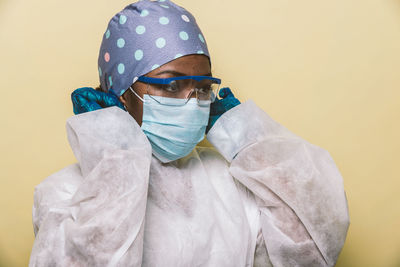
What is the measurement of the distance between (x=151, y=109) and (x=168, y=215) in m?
A: 0.37

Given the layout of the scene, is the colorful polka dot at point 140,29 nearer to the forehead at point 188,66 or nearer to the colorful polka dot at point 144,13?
the colorful polka dot at point 144,13

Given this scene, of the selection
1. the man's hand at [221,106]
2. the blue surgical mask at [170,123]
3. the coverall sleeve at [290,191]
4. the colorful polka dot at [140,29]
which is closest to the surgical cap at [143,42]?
the colorful polka dot at [140,29]

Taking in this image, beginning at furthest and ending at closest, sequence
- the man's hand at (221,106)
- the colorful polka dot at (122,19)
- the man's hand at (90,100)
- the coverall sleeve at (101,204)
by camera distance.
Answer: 1. the man's hand at (221,106)
2. the colorful polka dot at (122,19)
3. the man's hand at (90,100)
4. the coverall sleeve at (101,204)

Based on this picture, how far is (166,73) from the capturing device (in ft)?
4.21

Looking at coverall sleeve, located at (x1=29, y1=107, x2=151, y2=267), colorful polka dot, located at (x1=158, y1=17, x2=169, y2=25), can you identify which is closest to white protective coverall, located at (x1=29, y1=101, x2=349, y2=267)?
coverall sleeve, located at (x1=29, y1=107, x2=151, y2=267)

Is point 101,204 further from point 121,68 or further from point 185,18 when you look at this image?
point 185,18

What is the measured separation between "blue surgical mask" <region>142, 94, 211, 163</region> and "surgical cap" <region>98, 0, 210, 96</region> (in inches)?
5.1

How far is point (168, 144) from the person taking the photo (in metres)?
1.29

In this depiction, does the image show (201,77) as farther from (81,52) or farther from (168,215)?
(81,52)

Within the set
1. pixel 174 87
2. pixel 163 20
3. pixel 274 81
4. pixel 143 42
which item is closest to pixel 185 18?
pixel 163 20

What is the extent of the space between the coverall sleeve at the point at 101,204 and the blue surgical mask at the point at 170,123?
0.09m

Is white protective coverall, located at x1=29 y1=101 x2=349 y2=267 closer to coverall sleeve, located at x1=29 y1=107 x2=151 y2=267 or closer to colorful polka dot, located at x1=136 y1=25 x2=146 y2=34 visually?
coverall sleeve, located at x1=29 y1=107 x2=151 y2=267

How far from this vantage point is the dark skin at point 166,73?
1.29m

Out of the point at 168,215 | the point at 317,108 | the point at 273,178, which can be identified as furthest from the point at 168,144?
the point at 317,108
